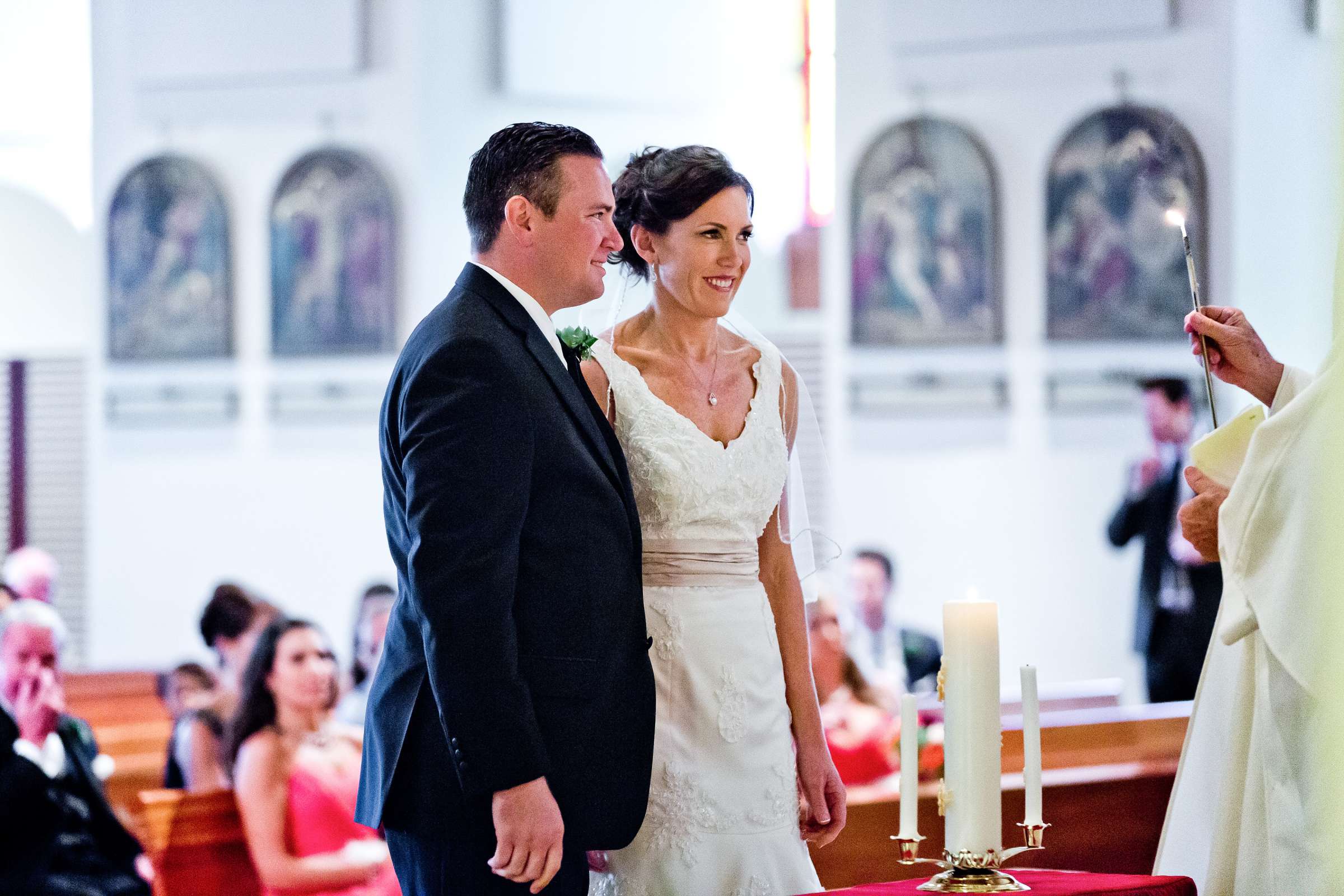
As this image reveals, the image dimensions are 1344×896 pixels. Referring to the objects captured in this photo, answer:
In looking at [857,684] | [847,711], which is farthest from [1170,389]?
[847,711]

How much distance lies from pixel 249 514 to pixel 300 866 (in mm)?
5777

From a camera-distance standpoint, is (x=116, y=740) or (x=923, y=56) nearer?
(x=116, y=740)

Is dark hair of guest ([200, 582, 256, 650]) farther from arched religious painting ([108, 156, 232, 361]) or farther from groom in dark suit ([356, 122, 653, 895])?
groom in dark suit ([356, 122, 653, 895])

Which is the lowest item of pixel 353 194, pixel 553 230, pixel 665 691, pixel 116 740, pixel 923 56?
pixel 116 740

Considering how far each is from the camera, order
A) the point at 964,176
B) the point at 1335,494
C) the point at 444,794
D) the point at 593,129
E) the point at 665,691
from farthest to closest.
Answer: the point at 593,129, the point at 964,176, the point at 665,691, the point at 1335,494, the point at 444,794

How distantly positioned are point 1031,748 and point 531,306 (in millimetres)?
1010

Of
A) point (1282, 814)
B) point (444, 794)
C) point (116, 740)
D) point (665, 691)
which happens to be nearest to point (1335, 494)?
point (1282, 814)

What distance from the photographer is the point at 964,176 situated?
9516mm

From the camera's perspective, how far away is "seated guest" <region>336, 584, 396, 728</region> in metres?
7.80

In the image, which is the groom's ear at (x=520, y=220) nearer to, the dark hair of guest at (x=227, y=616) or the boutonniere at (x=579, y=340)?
the boutonniere at (x=579, y=340)

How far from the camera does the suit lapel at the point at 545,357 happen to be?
233 centimetres

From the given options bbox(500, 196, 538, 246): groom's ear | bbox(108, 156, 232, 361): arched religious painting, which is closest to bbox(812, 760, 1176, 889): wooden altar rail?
bbox(500, 196, 538, 246): groom's ear

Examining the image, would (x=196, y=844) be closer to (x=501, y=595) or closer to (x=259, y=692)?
(x=259, y=692)

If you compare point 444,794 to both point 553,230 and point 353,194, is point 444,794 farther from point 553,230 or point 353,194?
point 353,194
